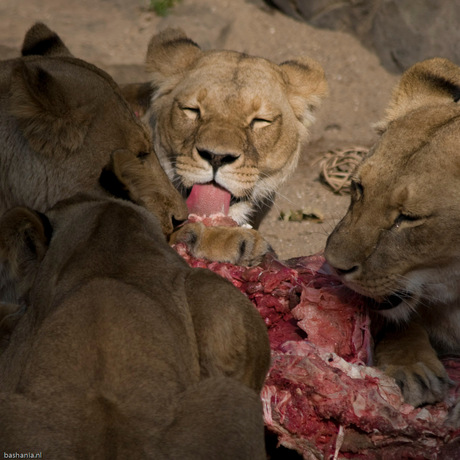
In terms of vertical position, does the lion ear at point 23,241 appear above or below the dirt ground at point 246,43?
above

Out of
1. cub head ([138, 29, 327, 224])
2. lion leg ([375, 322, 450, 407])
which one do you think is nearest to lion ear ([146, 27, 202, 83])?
cub head ([138, 29, 327, 224])

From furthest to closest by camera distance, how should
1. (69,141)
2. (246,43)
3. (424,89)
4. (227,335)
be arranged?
(246,43), (424,89), (69,141), (227,335)

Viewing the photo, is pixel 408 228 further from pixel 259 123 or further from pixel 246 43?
pixel 246 43

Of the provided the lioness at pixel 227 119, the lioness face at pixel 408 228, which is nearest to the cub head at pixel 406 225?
the lioness face at pixel 408 228

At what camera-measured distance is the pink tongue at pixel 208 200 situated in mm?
4328

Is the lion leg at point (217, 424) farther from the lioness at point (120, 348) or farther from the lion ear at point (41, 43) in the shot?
the lion ear at point (41, 43)

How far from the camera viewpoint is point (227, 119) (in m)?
4.48

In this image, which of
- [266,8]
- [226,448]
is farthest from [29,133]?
[266,8]

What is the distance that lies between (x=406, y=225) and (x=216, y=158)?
4.42 ft

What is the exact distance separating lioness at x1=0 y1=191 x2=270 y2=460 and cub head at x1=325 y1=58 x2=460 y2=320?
661 millimetres

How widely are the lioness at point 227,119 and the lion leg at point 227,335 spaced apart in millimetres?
1167

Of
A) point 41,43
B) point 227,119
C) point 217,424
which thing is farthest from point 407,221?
point 41,43

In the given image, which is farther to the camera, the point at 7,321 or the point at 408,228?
the point at 408,228

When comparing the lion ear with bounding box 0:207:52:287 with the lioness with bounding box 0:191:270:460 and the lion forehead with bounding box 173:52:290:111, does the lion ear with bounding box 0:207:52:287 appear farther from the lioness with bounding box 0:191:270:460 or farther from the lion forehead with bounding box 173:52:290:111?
the lion forehead with bounding box 173:52:290:111
